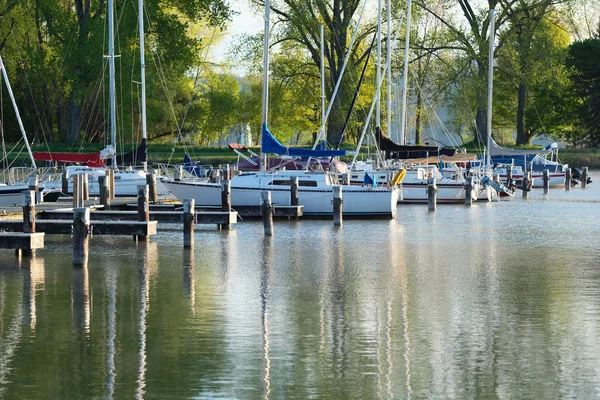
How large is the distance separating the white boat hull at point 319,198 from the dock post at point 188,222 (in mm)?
10357

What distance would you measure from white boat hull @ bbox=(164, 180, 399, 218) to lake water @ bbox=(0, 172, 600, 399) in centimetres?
723

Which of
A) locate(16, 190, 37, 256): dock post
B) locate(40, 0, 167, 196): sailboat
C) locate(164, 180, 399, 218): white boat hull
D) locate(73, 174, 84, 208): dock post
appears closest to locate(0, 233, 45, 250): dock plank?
locate(16, 190, 37, 256): dock post

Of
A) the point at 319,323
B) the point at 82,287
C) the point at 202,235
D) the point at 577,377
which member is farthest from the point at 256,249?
the point at 577,377

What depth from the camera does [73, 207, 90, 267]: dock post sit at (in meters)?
25.8

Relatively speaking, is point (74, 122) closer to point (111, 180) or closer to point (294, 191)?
point (111, 180)

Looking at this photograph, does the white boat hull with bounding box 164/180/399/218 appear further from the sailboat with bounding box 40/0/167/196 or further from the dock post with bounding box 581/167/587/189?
the dock post with bounding box 581/167/587/189

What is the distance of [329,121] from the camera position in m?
80.8

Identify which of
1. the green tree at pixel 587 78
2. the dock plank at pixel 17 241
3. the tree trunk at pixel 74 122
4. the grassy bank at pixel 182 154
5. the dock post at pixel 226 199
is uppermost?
the green tree at pixel 587 78

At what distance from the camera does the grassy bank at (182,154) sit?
7369cm

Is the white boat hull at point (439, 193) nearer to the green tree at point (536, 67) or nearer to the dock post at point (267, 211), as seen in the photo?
the dock post at point (267, 211)

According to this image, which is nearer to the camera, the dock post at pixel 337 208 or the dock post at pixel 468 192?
the dock post at pixel 337 208

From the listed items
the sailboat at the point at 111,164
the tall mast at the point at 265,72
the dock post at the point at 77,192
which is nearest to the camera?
the dock post at the point at 77,192

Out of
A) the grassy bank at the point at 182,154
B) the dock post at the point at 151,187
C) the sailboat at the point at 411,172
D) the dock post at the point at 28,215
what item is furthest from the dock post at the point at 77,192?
the grassy bank at the point at 182,154

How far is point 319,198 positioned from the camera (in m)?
42.3
